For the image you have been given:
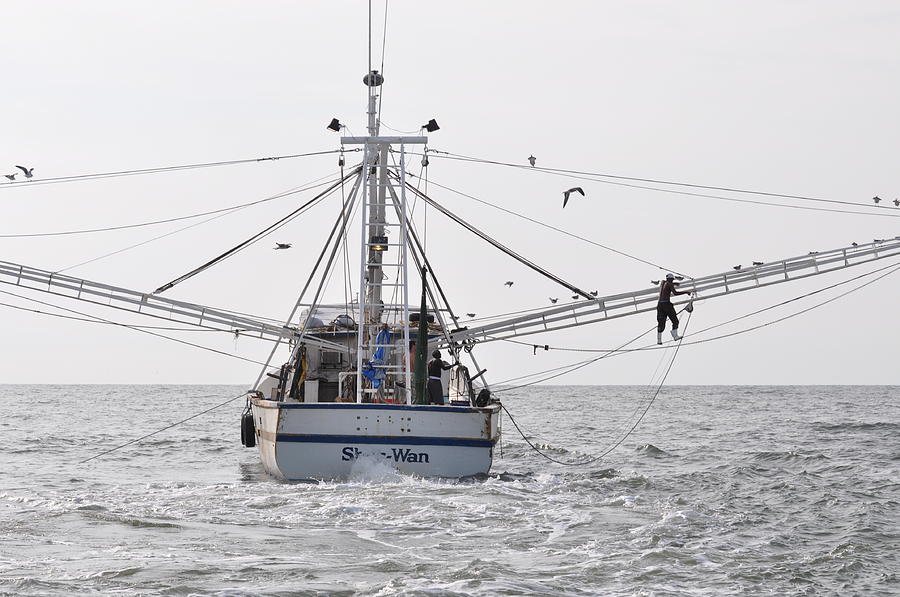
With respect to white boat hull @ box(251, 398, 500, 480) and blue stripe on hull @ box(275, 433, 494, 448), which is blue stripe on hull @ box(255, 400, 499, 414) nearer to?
white boat hull @ box(251, 398, 500, 480)

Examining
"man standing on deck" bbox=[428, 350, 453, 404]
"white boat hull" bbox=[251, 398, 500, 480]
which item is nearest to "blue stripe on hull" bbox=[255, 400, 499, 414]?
"white boat hull" bbox=[251, 398, 500, 480]

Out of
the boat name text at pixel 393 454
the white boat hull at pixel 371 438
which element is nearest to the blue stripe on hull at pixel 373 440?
the white boat hull at pixel 371 438

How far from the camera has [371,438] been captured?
21.2 meters

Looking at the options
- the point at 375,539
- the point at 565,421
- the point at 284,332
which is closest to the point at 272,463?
the point at 284,332

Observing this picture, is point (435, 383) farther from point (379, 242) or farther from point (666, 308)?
point (666, 308)

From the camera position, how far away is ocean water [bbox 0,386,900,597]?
1284 cm

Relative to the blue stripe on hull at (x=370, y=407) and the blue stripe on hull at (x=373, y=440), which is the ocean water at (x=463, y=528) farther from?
the blue stripe on hull at (x=370, y=407)

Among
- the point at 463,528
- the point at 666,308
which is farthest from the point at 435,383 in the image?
the point at 463,528

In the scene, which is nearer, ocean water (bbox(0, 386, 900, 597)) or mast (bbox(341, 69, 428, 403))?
ocean water (bbox(0, 386, 900, 597))

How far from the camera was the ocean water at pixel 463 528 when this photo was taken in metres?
12.8

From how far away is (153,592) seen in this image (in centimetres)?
1182

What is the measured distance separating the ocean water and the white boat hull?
34cm

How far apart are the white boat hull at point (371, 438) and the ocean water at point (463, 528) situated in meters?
0.34

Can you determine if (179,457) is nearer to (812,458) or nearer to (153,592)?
(812,458)
